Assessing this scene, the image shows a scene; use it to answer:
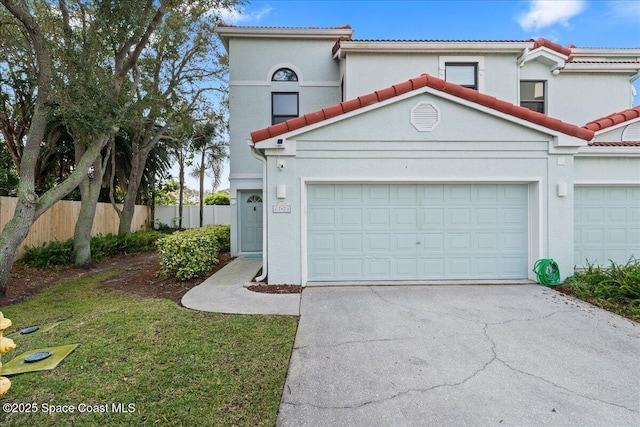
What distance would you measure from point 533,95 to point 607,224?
17.3ft

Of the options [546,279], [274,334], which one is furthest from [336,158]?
[546,279]

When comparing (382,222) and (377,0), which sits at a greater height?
(377,0)

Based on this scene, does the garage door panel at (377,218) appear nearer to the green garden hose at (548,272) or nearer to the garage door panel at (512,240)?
the garage door panel at (512,240)

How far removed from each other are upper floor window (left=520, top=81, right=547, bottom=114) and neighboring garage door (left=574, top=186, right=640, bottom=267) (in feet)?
14.1

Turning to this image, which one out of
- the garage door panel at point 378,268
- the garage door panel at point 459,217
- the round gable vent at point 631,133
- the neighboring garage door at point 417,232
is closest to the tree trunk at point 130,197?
the neighboring garage door at point 417,232

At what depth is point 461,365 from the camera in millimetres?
3605

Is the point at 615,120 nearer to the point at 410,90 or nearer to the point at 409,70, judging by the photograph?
the point at 409,70

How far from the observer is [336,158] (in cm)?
690

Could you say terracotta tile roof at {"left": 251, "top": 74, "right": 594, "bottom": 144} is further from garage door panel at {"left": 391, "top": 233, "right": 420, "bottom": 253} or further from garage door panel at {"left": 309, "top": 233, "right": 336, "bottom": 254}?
garage door panel at {"left": 391, "top": 233, "right": 420, "bottom": 253}

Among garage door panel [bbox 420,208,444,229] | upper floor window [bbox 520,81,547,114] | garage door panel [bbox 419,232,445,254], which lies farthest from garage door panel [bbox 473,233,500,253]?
upper floor window [bbox 520,81,547,114]

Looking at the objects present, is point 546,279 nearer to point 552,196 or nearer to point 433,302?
point 552,196

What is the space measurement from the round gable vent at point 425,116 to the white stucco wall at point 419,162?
117 millimetres

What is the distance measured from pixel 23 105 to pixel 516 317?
18165 millimetres

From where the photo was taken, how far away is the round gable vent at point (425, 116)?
6926mm
